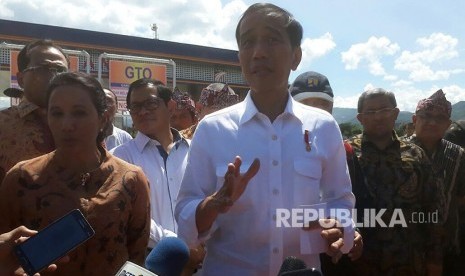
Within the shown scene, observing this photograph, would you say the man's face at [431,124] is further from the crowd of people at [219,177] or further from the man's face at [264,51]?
the man's face at [264,51]

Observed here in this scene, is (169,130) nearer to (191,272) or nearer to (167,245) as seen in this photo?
(191,272)

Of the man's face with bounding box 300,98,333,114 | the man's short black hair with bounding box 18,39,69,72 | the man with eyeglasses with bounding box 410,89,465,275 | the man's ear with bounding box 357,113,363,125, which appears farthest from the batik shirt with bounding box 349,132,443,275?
the man's short black hair with bounding box 18,39,69,72

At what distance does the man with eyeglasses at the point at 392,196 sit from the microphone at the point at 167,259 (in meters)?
1.96

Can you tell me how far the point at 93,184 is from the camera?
1924 mm

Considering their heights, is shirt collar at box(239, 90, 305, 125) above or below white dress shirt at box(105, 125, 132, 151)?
above

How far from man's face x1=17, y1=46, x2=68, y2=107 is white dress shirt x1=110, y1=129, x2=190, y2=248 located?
69 cm

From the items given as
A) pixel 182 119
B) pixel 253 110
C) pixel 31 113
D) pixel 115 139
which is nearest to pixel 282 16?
pixel 253 110

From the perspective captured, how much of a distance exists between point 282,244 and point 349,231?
0.84ft

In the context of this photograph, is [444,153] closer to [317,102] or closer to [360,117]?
[360,117]

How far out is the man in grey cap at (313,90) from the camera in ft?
10.7

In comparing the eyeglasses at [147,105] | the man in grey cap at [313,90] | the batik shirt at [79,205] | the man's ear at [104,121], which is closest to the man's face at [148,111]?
the eyeglasses at [147,105]

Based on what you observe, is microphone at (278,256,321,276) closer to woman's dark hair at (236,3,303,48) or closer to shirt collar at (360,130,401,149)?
woman's dark hair at (236,3,303,48)

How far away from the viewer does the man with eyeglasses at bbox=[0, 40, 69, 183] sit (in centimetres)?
233

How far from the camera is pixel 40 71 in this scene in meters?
2.56
